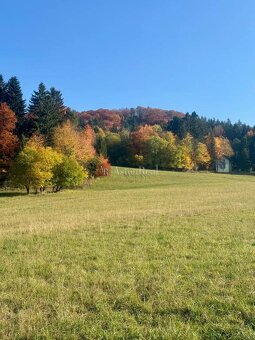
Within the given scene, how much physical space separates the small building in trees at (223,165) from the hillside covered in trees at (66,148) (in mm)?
→ 1856

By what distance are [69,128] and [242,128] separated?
116 m

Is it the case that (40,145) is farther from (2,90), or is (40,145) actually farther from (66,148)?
(2,90)

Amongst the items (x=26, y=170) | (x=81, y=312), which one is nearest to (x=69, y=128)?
(x=26, y=170)

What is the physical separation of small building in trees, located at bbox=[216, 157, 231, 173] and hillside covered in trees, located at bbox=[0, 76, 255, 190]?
1856 millimetres

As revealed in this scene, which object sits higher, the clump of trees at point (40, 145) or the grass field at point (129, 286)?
the clump of trees at point (40, 145)

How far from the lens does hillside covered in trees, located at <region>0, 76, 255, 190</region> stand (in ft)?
186

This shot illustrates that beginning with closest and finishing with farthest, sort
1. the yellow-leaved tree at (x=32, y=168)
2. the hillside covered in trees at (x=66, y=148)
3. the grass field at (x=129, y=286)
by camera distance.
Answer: the grass field at (x=129, y=286) < the yellow-leaved tree at (x=32, y=168) < the hillside covered in trees at (x=66, y=148)

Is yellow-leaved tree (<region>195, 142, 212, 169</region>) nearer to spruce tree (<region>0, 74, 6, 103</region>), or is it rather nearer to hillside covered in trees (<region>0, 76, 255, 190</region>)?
hillside covered in trees (<region>0, 76, 255, 190</region>)

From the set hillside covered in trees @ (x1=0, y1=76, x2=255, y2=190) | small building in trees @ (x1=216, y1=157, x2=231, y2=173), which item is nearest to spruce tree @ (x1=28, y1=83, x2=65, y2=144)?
hillside covered in trees @ (x1=0, y1=76, x2=255, y2=190)

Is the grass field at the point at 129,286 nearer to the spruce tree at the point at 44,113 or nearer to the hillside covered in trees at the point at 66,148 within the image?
the hillside covered in trees at the point at 66,148

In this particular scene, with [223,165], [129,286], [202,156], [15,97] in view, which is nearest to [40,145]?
[15,97]

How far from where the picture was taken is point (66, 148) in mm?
71125

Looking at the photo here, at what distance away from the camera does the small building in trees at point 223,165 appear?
137 metres

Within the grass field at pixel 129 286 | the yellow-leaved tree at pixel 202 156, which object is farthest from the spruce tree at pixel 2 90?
the yellow-leaved tree at pixel 202 156
